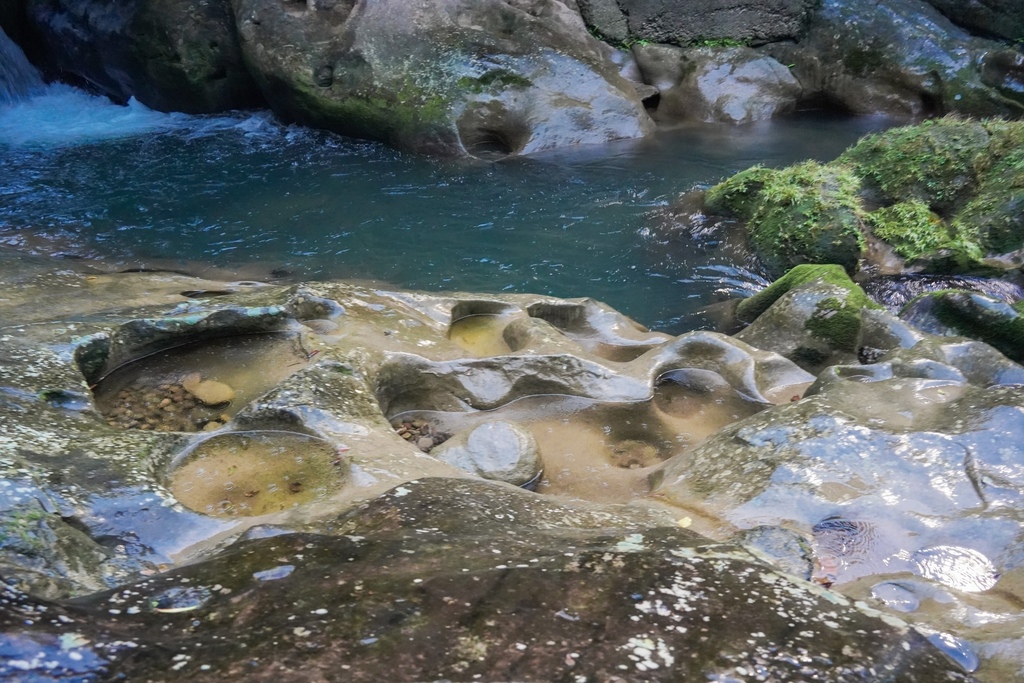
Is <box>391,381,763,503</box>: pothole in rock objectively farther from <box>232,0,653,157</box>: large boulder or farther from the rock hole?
<box>232,0,653,157</box>: large boulder

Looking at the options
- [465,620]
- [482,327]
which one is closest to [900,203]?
[482,327]

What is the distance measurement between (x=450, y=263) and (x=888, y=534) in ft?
20.7

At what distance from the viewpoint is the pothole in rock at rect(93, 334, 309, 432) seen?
4988 mm

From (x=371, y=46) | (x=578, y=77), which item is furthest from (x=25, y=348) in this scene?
(x=578, y=77)

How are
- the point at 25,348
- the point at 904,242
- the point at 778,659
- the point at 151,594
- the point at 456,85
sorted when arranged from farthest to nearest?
the point at 456,85 < the point at 904,242 < the point at 25,348 < the point at 151,594 < the point at 778,659

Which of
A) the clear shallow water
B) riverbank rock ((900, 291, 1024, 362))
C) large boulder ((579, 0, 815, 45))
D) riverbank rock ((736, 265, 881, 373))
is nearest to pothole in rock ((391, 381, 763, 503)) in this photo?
riverbank rock ((736, 265, 881, 373))

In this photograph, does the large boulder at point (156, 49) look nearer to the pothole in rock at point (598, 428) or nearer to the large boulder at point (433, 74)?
the large boulder at point (433, 74)

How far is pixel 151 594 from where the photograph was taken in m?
2.20

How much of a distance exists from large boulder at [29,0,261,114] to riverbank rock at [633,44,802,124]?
7.97 metres

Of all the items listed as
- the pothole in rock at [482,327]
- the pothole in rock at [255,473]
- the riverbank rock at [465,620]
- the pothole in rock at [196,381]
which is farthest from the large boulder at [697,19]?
the riverbank rock at [465,620]

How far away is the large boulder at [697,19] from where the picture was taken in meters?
15.6

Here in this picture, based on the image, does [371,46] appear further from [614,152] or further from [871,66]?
[871,66]

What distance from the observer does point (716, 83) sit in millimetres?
14953

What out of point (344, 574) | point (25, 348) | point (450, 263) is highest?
point (344, 574)
